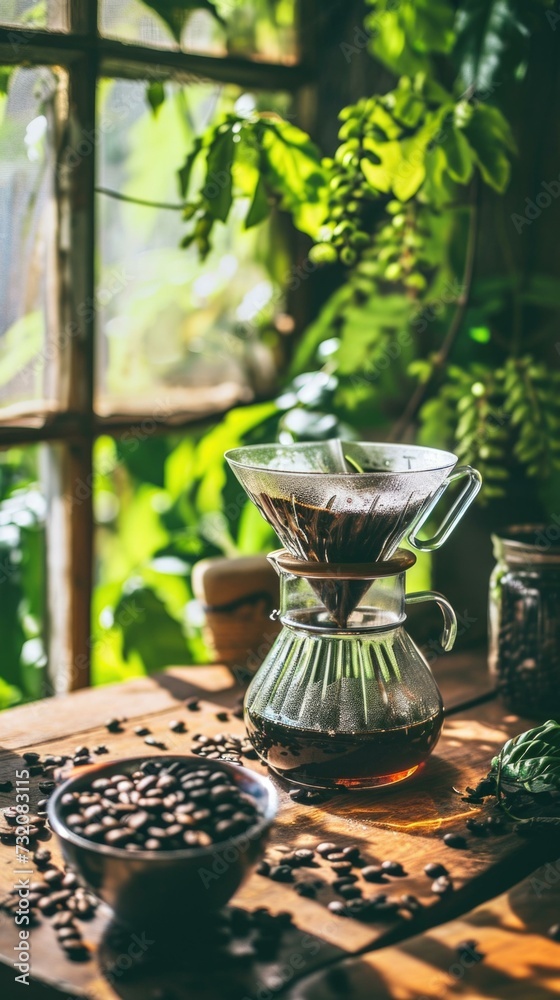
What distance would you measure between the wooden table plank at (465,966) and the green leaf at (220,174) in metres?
1.08

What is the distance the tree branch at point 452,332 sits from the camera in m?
1.77

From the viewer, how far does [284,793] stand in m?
1.21

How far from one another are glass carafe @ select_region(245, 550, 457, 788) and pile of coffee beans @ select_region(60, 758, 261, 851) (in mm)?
174

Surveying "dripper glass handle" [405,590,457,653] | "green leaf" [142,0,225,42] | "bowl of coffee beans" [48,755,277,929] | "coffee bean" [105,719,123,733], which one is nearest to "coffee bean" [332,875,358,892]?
"bowl of coffee beans" [48,755,277,929]

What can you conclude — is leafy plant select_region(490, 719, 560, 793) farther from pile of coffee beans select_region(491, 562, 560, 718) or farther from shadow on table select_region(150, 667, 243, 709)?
shadow on table select_region(150, 667, 243, 709)

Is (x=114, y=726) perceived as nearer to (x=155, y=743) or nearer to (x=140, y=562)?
(x=155, y=743)

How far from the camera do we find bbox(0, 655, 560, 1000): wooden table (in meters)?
0.88

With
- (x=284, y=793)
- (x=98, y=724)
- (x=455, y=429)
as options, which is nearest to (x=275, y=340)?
(x=455, y=429)

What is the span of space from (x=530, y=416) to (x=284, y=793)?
76cm

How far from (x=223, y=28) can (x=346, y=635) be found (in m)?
1.30

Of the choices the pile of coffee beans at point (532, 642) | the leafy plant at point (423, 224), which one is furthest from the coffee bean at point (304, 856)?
the leafy plant at point (423, 224)

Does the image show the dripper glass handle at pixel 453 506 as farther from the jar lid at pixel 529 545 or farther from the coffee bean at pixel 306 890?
the coffee bean at pixel 306 890

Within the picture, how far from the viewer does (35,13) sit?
1.66 m

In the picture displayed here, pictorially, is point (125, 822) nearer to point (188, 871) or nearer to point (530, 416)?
point (188, 871)
